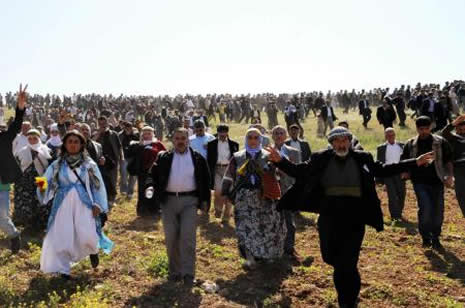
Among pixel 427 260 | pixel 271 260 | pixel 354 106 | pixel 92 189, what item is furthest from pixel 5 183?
pixel 354 106

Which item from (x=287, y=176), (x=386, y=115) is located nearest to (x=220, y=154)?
(x=287, y=176)

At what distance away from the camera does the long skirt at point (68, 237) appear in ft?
21.9

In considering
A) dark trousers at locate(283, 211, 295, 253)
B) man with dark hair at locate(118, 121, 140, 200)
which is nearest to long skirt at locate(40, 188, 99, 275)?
dark trousers at locate(283, 211, 295, 253)

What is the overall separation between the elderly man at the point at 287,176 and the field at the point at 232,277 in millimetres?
326

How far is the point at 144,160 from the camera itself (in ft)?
32.9

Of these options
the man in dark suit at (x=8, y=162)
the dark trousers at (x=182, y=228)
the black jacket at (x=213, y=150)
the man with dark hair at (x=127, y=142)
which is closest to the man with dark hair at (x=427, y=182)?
the dark trousers at (x=182, y=228)

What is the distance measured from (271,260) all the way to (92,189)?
8.79 ft

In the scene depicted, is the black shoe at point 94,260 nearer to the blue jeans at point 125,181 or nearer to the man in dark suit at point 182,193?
the man in dark suit at point 182,193

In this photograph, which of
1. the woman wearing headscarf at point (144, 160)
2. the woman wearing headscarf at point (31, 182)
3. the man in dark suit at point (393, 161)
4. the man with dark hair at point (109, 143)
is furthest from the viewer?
the man with dark hair at point (109, 143)

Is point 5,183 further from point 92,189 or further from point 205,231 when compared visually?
point 205,231

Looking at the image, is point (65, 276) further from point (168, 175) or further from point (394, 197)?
point (394, 197)

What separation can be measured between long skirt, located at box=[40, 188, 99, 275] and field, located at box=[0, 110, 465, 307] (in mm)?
274

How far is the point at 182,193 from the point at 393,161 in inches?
209

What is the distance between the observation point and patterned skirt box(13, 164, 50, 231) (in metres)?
9.65
